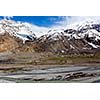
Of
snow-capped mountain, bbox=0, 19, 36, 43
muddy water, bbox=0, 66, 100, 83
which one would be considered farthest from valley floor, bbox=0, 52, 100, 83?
snow-capped mountain, bbox=0, 19, 36, 43

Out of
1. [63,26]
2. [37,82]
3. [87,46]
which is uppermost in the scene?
[63,26]

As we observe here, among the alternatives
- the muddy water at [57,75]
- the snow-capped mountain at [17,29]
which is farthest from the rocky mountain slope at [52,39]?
the muddy water at [57,75]

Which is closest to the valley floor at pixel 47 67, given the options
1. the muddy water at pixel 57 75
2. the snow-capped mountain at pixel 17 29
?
the muddy water at pixel 57 75

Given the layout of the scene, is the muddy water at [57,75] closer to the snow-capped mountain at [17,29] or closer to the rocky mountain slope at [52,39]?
the rocky mountain slope at [52,39]

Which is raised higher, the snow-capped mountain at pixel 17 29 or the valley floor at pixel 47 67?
the snow-capped mountain at pixel 17 29
